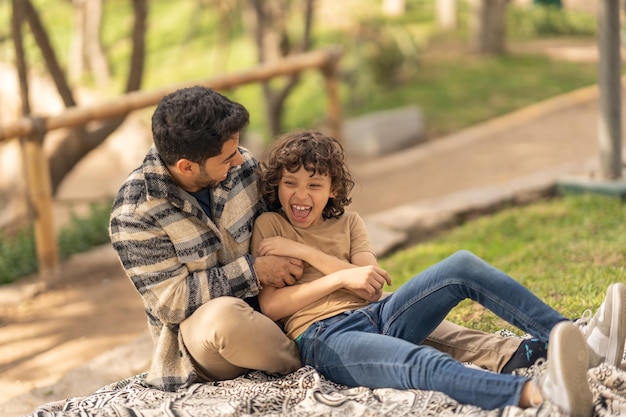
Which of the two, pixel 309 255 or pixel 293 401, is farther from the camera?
pixel 309 255

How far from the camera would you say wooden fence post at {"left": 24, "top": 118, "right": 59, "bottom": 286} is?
5.41 m

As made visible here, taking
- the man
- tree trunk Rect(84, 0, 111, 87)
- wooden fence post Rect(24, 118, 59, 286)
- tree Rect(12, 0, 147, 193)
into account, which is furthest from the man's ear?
tree trunk Rect(84, 0, 111, 87)

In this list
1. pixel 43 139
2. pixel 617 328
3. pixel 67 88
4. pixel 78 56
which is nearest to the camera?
pixel 617 328

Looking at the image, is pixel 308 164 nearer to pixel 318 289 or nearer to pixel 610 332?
pixel 318 289

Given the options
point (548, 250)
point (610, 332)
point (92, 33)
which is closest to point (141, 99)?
point (548, 250)

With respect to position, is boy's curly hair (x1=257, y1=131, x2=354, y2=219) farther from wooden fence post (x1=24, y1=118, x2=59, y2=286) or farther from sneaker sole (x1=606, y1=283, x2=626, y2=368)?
wooden fence post (x1=24, y1=118, x2=59, y2=286)

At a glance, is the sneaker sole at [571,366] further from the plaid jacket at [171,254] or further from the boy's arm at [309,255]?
the plaid jacket at [171,254]

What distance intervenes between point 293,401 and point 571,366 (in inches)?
35.9

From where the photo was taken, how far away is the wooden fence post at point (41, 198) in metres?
5.41

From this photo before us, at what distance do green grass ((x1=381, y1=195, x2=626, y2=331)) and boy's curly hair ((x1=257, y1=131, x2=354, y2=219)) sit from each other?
Result: 91 centimetres

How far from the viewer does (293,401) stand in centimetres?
278

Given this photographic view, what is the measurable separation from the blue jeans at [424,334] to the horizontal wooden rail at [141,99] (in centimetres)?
314

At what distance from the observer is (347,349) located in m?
2.81

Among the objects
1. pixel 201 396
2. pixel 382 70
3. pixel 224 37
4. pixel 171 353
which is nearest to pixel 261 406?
pixel 201 396
